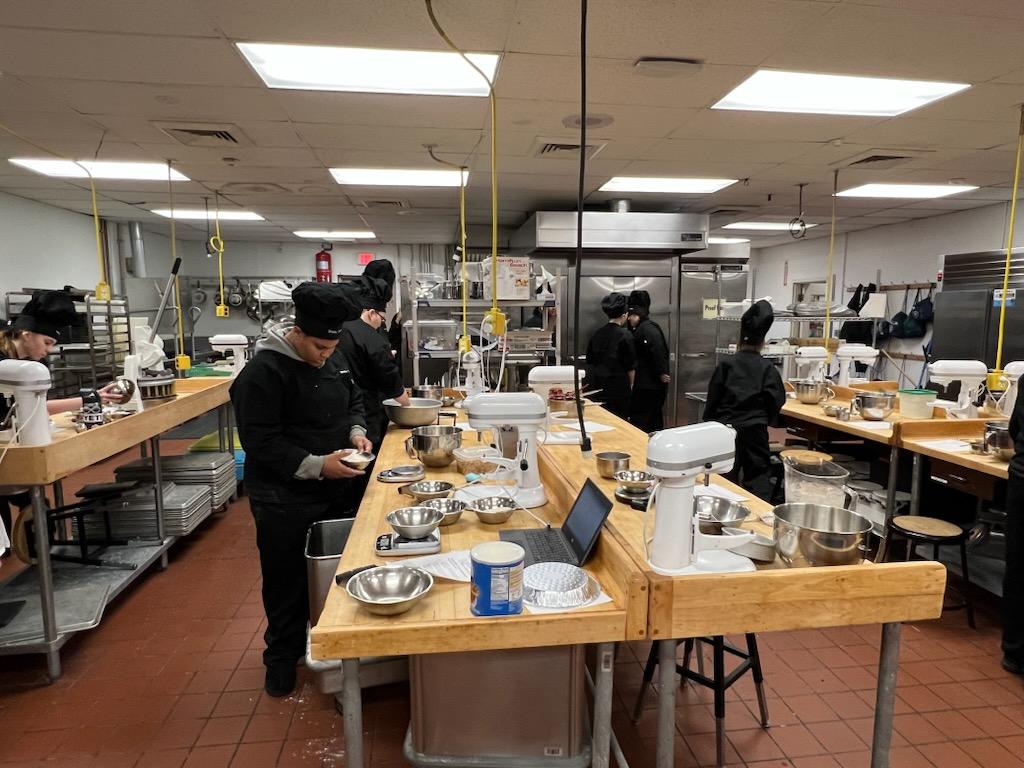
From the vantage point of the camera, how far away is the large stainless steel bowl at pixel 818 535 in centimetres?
145

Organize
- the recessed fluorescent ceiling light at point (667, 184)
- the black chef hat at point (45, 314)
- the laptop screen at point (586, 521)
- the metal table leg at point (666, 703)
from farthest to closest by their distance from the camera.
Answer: the recessed fluorescent ceiling light at point (667, 184) < the black chef hat at point (45, 314) < the laptop screen at point (586, 521) < the metal table leg at point (666, 703)

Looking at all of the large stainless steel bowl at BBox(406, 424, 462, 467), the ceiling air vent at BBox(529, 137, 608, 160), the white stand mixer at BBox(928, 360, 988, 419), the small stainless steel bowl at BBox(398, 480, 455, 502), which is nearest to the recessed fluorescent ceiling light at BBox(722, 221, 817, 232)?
the ceiling air vent at BBox(529, 137, 608, 160)

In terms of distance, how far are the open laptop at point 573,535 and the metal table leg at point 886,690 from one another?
0.77 meters

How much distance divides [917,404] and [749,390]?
140 centimetres

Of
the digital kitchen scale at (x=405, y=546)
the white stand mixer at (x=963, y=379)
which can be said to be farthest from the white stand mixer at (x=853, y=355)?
the digital kitchen scale at (x=405, y=546)

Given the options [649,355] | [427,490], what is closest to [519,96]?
[427,490]

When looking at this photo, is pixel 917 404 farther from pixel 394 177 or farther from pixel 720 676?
pixel 394 177

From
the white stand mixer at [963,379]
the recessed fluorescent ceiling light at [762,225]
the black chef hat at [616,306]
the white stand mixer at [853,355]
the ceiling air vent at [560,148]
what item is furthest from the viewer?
the recessed fluorescent ceiling light at [762,225]

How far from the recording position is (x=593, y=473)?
230 centimetres

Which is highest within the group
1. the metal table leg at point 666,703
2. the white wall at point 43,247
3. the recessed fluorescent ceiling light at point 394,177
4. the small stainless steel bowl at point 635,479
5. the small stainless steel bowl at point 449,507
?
the recessed fluorescent ceiling light at point 394,177

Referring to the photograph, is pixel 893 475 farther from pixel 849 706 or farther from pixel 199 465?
pixel 199 465

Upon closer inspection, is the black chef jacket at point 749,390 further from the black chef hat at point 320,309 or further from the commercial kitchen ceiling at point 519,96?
the black chef hat at point 320,309

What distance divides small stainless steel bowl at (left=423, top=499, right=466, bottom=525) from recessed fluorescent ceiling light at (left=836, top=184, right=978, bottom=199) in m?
5.50

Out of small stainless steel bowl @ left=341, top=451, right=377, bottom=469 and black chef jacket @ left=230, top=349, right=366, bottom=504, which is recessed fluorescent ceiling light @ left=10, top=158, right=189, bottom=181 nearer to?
black chef jacket @ left=230, top=349, right=366, bottom=504
